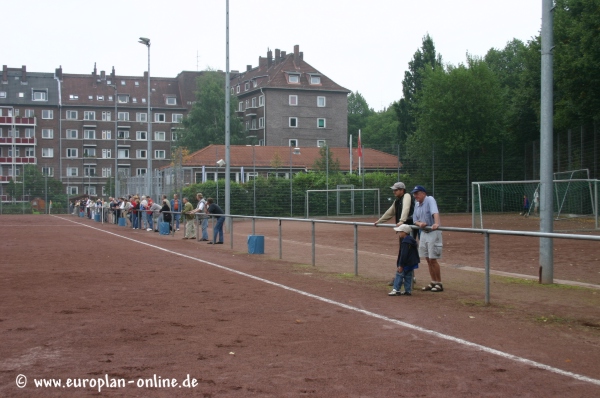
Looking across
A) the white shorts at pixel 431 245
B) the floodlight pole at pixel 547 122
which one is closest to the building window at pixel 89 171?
the floodlight pole at pixel 547 122

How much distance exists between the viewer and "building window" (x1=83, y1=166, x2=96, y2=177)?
10126cm

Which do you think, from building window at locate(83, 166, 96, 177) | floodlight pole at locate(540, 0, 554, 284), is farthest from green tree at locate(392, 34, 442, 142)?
floodlight pole at locate(540, 0, 554, 284)

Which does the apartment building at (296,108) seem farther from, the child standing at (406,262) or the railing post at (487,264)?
the railing post at (487,264)

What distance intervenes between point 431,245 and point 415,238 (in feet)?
1.30

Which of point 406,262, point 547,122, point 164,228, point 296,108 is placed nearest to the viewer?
point 406,262

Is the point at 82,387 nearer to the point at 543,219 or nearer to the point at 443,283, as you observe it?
the point at 443,283

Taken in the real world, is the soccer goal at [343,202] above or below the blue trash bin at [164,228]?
above

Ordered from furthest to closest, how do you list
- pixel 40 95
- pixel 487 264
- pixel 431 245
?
pixel 40 95, pixel 431 245, pixel 487 264

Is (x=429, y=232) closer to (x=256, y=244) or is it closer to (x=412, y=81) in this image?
(x=256, y=244)

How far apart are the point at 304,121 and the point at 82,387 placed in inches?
3317

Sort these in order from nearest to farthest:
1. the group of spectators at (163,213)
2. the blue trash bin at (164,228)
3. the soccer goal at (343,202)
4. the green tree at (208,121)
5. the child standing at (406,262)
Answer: the child standing at (406,262)
the group of spectators at (163,213)
the blue trash bin at (164,228)
the soccer goal at (343,202)
the green tree at (208,121)

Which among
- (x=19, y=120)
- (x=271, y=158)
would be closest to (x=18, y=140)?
(x=19, y=120)

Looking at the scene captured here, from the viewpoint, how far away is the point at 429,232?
11.9 meters

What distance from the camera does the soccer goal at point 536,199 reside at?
33094 millimetres
